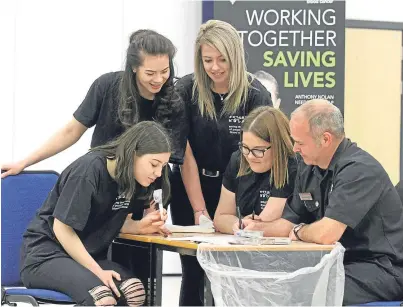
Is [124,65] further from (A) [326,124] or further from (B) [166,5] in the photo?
(B) [166,5]

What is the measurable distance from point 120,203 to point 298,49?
10.9 feet

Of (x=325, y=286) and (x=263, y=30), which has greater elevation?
(x=263, y=30)

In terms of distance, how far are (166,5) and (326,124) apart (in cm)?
364

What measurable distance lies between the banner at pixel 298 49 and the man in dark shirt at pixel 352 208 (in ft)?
10.4

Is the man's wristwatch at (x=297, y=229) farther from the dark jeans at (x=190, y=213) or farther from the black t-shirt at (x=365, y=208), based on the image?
the dark jeans at (x=190, y=213)

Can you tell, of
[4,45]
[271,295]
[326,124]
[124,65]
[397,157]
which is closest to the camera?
[271,295]

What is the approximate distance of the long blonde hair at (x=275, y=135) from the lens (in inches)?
141

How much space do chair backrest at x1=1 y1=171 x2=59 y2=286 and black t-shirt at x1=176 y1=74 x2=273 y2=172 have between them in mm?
817

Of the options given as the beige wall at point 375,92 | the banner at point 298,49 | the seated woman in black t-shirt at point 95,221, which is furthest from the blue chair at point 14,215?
the beige wall at point 375,92

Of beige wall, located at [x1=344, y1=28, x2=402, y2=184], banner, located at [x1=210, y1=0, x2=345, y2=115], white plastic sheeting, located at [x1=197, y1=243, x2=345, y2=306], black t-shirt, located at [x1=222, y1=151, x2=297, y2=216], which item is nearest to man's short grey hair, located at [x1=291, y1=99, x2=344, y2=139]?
black t-shirt, located at [x1=222, y1=151, x2=297, y2=216]

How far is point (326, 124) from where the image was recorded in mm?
3318

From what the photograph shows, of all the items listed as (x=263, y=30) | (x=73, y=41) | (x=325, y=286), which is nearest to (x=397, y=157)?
(x=263, y=30)

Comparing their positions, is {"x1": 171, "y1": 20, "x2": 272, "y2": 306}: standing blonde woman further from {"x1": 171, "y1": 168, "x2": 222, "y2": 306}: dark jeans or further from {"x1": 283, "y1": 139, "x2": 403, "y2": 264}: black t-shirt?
{"x1": 283, "y1": 139, "x2": 403, "y2": 264}: black t-shirt

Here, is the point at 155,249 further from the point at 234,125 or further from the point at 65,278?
the point at 234,125
